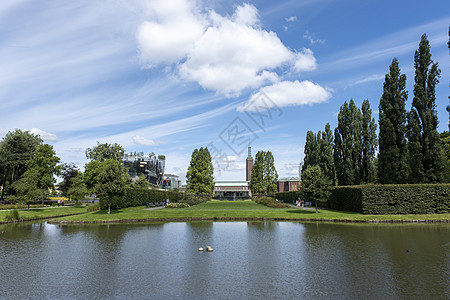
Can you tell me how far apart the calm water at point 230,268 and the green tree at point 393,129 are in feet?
56.5

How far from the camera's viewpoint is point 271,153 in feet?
260

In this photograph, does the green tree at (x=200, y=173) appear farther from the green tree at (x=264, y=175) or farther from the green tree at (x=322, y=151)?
the green tree at (x=322, y=151)

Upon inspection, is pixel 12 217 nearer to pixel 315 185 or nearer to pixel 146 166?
pixel 315 185

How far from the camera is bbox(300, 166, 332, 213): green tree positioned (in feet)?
106

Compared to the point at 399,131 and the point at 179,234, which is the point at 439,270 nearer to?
the point at 179,234

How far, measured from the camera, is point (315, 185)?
32438 mm

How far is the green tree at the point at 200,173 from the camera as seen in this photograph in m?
69.8

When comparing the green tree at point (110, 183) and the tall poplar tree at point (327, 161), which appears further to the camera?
the tall poplar tree at point (327, 161)

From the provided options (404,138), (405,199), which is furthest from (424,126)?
(405,199)

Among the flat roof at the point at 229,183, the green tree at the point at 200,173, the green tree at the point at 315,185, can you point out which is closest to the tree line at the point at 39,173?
the green tree at the point at 200,173

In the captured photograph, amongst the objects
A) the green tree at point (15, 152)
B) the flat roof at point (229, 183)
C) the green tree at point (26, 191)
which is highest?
the green tree at point (15, 152)

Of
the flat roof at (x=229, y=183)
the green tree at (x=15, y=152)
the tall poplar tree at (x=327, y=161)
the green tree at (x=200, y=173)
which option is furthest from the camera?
the flat roof at (x=229, y=183)

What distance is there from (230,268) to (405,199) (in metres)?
25.9

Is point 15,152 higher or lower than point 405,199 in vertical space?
higher
